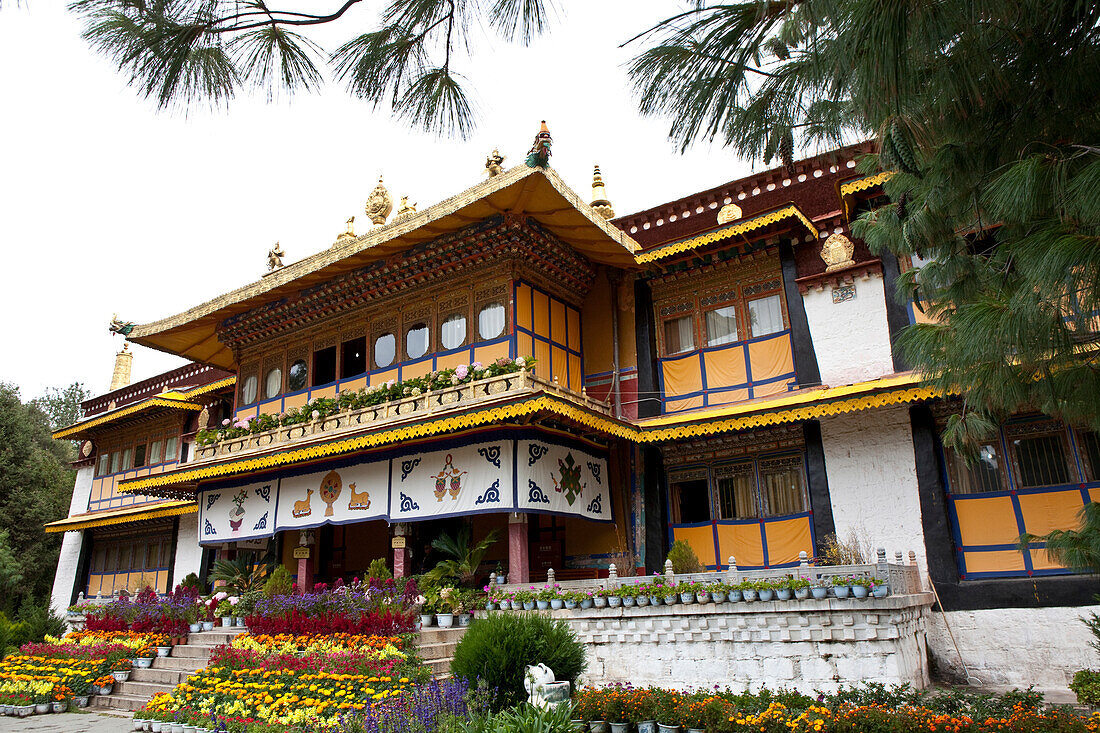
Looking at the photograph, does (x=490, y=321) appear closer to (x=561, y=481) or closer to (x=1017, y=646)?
(x=561, y=481)

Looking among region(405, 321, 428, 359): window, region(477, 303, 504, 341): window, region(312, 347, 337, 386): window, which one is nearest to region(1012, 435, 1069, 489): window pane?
region(477, 303, 504, 341): window

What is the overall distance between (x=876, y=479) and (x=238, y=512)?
13.2 meters

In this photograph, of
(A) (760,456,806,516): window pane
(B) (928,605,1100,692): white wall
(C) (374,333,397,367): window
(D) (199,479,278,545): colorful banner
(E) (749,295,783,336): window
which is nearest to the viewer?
(B) (928,605,1100,692): white wall

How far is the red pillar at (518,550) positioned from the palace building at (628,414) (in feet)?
0.11

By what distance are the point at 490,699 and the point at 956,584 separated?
7.67 meters

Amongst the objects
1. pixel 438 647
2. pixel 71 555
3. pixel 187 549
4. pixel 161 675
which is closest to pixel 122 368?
pixel 71 555

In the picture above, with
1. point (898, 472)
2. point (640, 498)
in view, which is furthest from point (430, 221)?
point (898, 472)

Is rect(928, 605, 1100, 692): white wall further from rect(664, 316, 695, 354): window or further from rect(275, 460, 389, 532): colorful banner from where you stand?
rect(275, 460, 389, 532): colorful banner

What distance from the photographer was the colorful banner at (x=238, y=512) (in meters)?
15.5

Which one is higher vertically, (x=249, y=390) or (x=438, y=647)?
(x=249, y=390)

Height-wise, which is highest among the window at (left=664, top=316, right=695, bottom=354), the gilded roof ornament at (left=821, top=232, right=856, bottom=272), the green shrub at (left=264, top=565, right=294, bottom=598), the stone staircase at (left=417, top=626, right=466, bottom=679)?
the gilded roof ornament at (left=821, top=232, right=856, bottom=272)

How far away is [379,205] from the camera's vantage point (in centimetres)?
1717

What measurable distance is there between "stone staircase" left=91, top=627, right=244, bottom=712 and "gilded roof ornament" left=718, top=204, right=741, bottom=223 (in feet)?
39.4

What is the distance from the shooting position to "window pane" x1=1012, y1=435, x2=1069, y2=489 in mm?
10750
